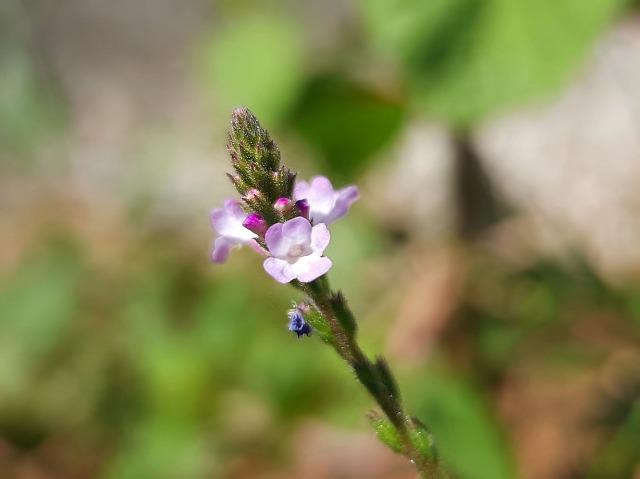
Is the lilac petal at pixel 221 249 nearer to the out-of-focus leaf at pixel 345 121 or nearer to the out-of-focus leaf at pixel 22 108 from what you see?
the out-of-focus leaf at pixel 345 121

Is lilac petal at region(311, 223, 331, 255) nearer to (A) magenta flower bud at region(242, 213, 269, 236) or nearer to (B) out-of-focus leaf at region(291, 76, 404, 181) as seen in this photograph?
(A) magenta flower bud at region(242, 213, 269, 236)

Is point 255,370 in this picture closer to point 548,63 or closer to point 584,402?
point 584,402

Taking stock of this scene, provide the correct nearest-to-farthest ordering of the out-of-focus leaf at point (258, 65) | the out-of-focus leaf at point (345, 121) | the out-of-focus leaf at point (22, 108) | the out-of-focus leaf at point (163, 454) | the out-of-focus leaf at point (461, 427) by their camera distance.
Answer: the out-of-focus leaf at point (461, 427)
the out-of-focus leaf at point (163, 454)
the out-of-focus leaf at point (345, 121)
the out-of-focus leaf at point (258, 65)
the out-of-focus leaf at point (22, 108)

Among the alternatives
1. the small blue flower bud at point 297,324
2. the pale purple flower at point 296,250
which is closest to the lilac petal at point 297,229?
the pale purple flower at point 296,250

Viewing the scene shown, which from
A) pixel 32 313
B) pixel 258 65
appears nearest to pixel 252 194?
pixel 258 65

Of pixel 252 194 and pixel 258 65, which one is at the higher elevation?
pixel 258 65

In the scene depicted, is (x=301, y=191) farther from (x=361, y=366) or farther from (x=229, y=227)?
(x=361, y=366)

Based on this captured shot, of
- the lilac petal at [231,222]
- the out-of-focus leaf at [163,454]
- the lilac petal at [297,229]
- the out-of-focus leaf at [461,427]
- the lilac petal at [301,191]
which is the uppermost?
the out-of-focus leaf at [163,454]
